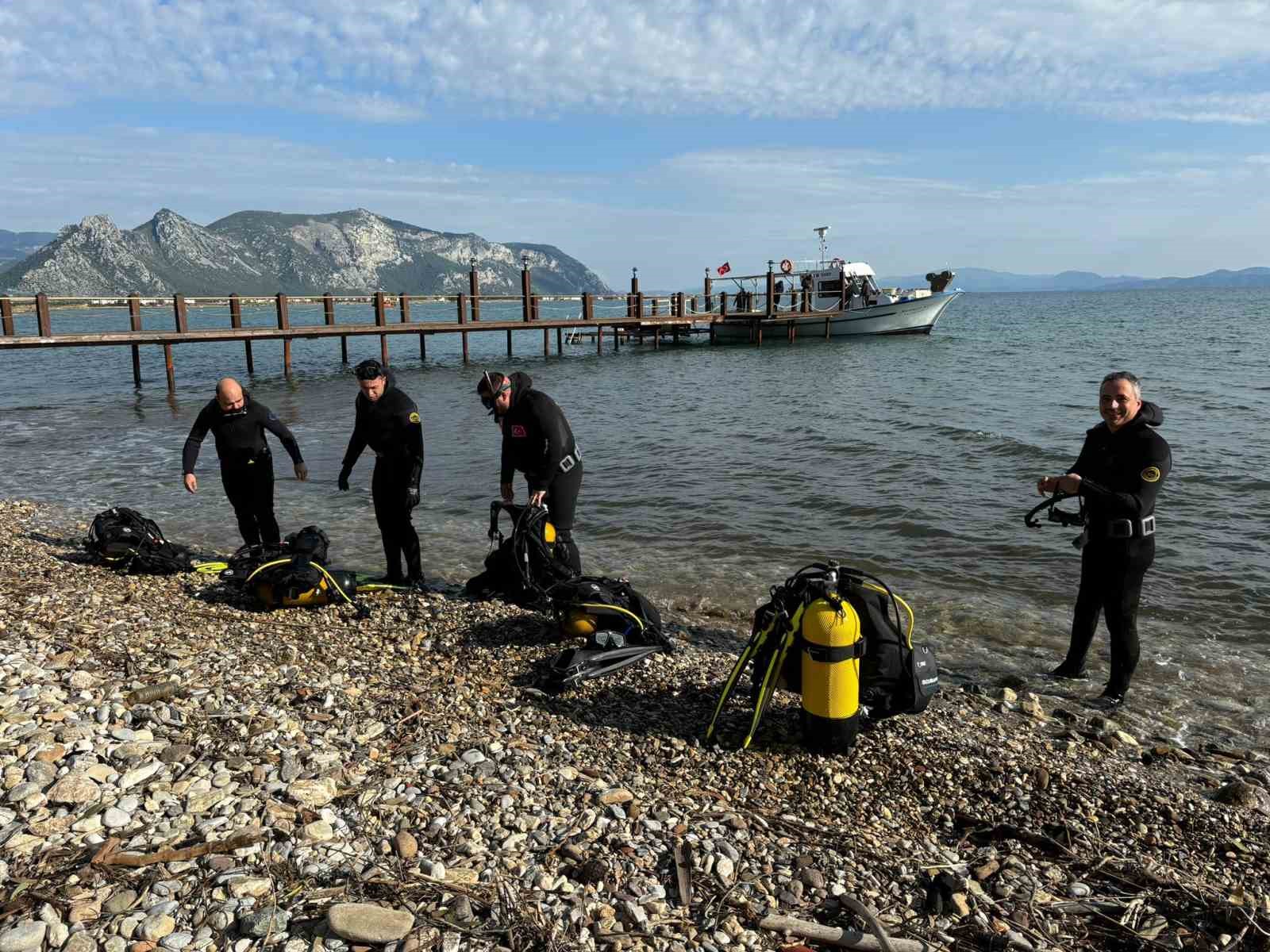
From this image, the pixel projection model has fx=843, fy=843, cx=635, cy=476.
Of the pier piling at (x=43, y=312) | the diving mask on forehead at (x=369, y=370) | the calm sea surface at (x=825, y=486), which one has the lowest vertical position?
the calm sea surface at (x=825, y=486)

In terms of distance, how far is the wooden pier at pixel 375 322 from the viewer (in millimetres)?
22156

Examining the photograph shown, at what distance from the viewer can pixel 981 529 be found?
986 cm

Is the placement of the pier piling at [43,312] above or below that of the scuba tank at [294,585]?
above

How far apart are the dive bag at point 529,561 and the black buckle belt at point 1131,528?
3642 mm

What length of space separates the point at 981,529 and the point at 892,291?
3755 centimetres

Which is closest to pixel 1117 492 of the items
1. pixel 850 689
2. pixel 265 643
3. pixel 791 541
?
pixel 850 689

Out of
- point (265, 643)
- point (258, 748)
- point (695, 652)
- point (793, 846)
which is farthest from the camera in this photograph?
point (695, 652)

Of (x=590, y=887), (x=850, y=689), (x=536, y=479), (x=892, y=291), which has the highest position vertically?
(x=892, y=291)

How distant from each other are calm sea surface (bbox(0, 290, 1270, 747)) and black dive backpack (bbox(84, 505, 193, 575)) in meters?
1.32

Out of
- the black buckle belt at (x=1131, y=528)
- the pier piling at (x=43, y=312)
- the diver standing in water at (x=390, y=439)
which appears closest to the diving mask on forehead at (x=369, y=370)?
the diver standing in water at (x=390, y=439)

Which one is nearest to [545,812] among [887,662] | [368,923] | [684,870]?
[684,870]

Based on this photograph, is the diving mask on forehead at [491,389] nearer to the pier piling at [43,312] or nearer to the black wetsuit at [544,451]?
the black wetsuit at [544,451]

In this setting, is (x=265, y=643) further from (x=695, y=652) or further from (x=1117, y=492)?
(x=1117, y=492)

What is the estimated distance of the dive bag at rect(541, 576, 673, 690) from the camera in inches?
203
